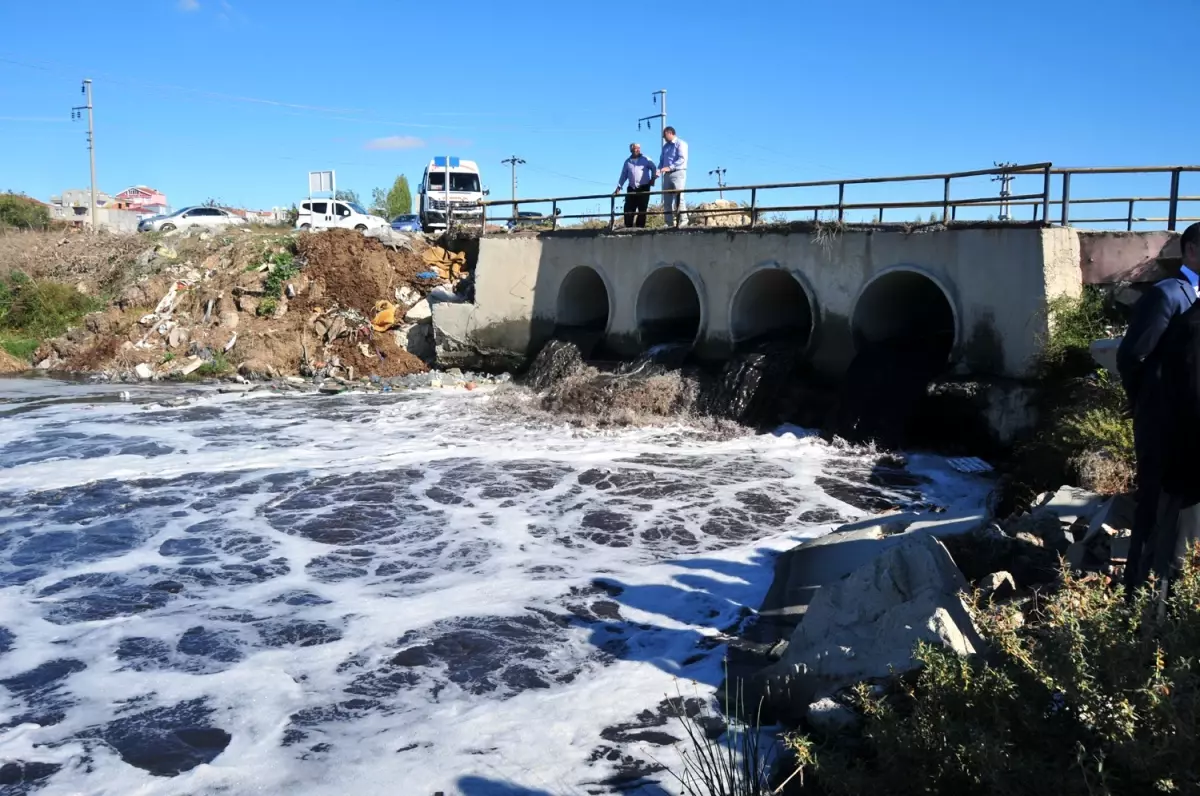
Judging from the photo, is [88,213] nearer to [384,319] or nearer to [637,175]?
[384,319]

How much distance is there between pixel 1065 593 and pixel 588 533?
6.22 metres

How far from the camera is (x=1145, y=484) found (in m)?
4.51

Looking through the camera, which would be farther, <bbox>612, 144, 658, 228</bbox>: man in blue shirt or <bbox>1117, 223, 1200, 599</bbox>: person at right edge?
<bbox>612, 144, 658, 228</bbox>: man in blue shirt

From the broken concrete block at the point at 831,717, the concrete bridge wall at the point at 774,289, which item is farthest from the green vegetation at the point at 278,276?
the broken concrete block at the point at 831,717

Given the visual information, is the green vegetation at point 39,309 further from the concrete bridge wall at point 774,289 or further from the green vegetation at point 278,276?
the concrete bridge wall at point 774,289

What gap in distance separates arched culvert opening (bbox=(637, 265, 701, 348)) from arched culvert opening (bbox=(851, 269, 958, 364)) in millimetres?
4335

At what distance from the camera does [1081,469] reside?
9031 mm

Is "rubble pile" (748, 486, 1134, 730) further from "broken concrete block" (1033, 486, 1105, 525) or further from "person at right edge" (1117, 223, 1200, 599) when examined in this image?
"person at right edge" (1117, 223, 1200, 599)

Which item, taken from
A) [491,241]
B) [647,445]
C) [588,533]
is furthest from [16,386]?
[588,533]

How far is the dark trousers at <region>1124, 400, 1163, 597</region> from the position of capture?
14.4ft

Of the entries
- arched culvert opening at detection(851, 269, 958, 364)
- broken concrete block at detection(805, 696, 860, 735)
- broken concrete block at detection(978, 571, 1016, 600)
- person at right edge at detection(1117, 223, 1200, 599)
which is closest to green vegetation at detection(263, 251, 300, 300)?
arched culvert opening at detection(851, 269, 958, 364)

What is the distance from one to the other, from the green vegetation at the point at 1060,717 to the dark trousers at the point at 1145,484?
97 centimetres

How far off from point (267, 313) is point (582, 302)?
24.7 feet

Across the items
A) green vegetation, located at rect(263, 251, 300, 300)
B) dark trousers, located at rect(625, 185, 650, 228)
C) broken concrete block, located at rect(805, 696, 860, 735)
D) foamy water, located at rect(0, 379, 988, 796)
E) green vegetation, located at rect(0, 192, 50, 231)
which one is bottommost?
foamy water, located at rect(0, 379, 988, 796)
